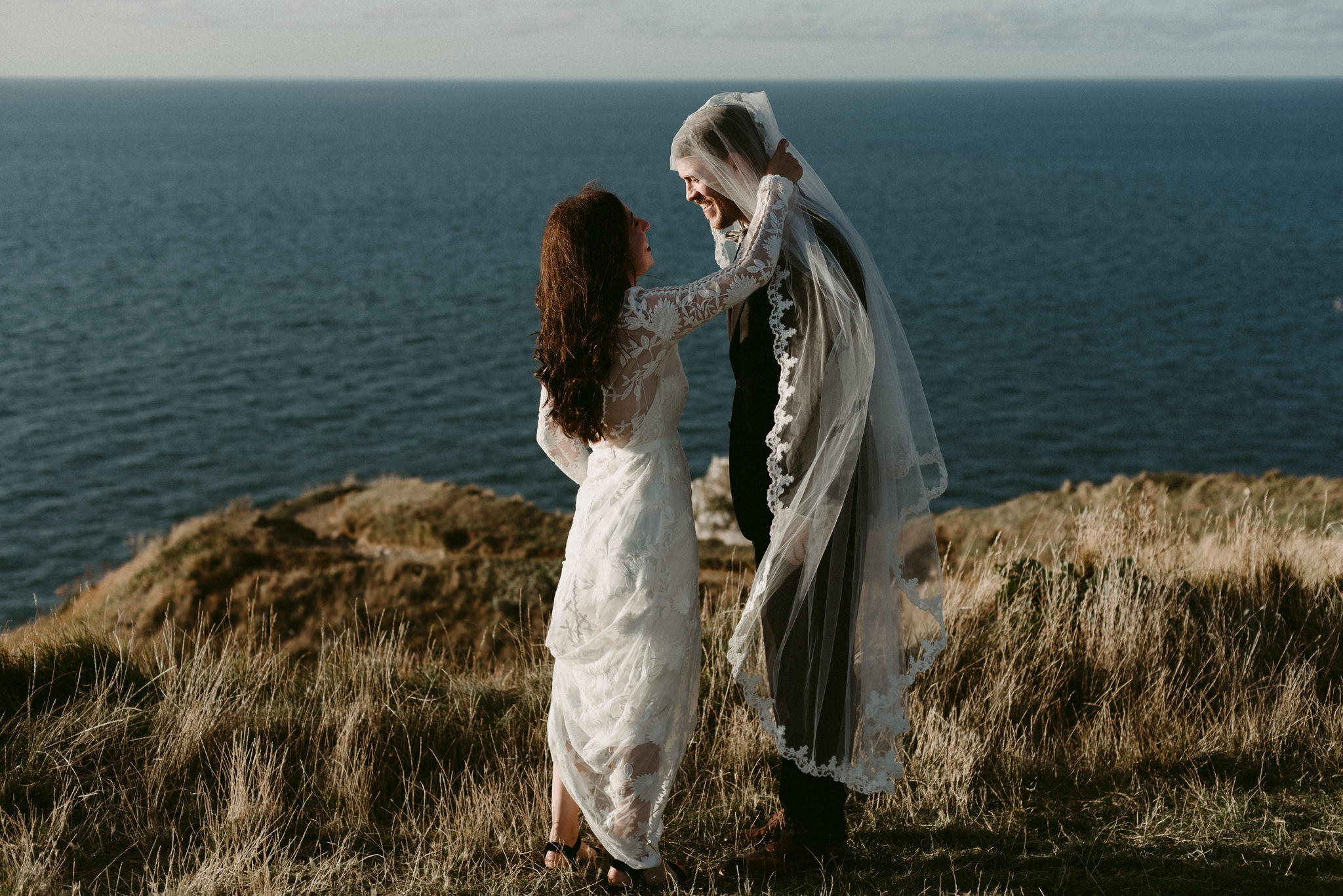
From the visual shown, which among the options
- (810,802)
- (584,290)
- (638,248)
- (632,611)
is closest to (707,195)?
(638,248)

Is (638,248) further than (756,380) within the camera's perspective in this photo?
No

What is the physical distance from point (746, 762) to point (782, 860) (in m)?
0.71

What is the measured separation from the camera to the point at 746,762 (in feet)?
13.9

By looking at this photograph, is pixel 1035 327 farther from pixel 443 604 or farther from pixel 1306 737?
pixel 1306 737

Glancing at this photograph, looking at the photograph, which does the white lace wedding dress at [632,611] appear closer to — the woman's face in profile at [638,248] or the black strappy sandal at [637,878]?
the black strappy sandal at [637,878]

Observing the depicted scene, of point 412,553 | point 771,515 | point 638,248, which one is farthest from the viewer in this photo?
point 412,553

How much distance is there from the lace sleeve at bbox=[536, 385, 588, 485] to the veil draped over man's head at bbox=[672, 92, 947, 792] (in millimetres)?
740

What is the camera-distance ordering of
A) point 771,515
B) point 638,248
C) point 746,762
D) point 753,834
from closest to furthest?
point 638,248
point 771,515
point 753,834
point 746,762

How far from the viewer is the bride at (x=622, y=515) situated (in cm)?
309

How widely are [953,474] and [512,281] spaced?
25524 mm

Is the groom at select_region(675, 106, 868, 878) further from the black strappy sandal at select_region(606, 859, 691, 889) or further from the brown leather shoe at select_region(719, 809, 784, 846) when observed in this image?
the black strappy sandal at select_region(606, 859, 691, 889)

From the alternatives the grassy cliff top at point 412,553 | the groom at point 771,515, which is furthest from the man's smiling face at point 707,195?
the grassy cliff top at point 412,553

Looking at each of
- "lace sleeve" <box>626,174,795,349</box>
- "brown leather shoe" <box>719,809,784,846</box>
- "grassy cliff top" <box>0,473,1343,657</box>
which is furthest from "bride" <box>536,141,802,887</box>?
"grassy cliff top" <box>0,473,1343,657</box>

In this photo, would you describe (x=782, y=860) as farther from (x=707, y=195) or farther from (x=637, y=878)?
(x=707, y=195)
